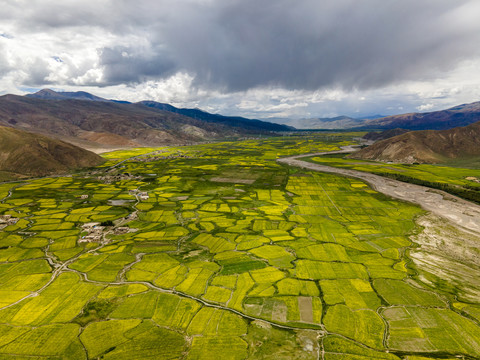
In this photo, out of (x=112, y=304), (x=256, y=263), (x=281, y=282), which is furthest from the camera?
(x=256, y=263)

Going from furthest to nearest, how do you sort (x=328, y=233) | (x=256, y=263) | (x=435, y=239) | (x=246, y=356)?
1. (x=328, y=233)
2. (x=435, y=239)
3. (x=256, y=263)
4. (x=246, y=356)

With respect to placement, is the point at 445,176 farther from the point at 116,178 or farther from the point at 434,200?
the point at 116,178

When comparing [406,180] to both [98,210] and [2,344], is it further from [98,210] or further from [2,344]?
[2,344]

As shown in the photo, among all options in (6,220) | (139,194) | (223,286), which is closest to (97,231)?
(6,220)

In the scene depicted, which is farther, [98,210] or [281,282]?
[98,210]

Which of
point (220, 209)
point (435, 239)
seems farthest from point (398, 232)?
point (220, 209)

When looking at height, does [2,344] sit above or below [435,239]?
above
